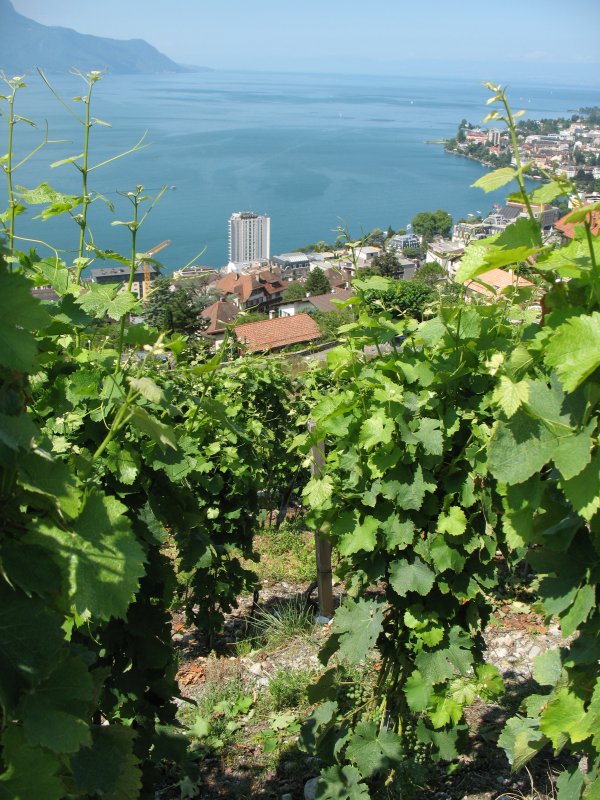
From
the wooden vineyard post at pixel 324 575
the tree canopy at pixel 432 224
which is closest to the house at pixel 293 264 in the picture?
the tree canopy at pixel 432 224

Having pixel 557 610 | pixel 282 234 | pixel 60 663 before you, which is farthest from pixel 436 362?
pixel 282 234

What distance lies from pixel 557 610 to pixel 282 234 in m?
79.0

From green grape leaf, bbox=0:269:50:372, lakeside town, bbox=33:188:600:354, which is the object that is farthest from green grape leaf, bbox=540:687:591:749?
green grape leaf, bbox=0:269:50:372

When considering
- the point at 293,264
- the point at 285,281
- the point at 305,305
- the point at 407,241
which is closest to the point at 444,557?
the point at 305,305

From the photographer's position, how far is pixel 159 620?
84.0 inches

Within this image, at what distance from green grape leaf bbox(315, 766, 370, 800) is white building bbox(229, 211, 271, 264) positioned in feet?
205

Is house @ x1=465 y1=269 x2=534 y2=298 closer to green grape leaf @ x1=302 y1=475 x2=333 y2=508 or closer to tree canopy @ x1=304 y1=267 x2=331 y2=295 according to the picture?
green grape leaf @ x1=302 y1=475 x2=333 y2=508

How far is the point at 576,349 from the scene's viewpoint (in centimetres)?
116

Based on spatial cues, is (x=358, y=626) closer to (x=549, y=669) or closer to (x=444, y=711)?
(x=444, y=711)

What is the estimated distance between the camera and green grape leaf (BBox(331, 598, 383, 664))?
2.18m

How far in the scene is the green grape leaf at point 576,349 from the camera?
3.75 ft

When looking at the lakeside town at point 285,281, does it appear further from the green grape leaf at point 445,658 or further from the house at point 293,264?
the green grape leaf at point 445,658

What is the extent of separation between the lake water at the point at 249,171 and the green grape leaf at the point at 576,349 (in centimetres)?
3696

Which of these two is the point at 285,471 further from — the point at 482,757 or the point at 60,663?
the point at 60,663
